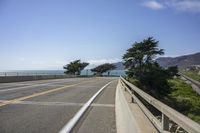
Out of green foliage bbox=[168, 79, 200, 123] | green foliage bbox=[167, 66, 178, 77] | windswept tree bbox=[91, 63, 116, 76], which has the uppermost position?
windswept tree bbox=[91, 63, 116, 76]

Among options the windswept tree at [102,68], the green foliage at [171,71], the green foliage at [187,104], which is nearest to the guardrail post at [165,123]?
the green foliage at [187,104]

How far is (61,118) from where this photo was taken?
11.2 m

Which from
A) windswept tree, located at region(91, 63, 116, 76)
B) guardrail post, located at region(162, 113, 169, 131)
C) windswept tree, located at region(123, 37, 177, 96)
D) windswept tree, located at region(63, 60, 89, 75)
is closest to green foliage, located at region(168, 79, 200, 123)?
windswept tree, located at region(123, 37, 177, 96)

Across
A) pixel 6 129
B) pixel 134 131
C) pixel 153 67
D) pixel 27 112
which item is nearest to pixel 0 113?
pixel 27 112

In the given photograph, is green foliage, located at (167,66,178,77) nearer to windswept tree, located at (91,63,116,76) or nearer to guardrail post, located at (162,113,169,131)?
windswept tree, located at (91,63,116,76)

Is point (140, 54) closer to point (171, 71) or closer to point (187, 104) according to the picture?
point (171, 71)

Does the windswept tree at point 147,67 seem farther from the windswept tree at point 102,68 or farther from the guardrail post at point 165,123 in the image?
the windswept tree at point 102,68

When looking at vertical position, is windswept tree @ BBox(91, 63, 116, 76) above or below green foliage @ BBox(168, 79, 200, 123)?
above

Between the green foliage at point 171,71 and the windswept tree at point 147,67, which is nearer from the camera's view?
the windswept tree at point 147,67

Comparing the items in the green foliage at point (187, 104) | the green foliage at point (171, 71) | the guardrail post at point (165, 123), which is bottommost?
the green foliage at point (187, 104)

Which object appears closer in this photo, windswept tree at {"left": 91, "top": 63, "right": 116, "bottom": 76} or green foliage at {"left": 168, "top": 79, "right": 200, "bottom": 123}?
green foliage at {"left": 168, "top": 79, "right": 200, "bottom": 123}

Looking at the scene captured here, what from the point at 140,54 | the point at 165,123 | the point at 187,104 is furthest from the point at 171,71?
the point at 165,123

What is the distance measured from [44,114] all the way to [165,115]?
21.0ft

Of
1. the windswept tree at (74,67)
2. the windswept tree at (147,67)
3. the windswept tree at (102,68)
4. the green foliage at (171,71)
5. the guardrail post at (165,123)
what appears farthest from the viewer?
the windswept tree at (102,68)
